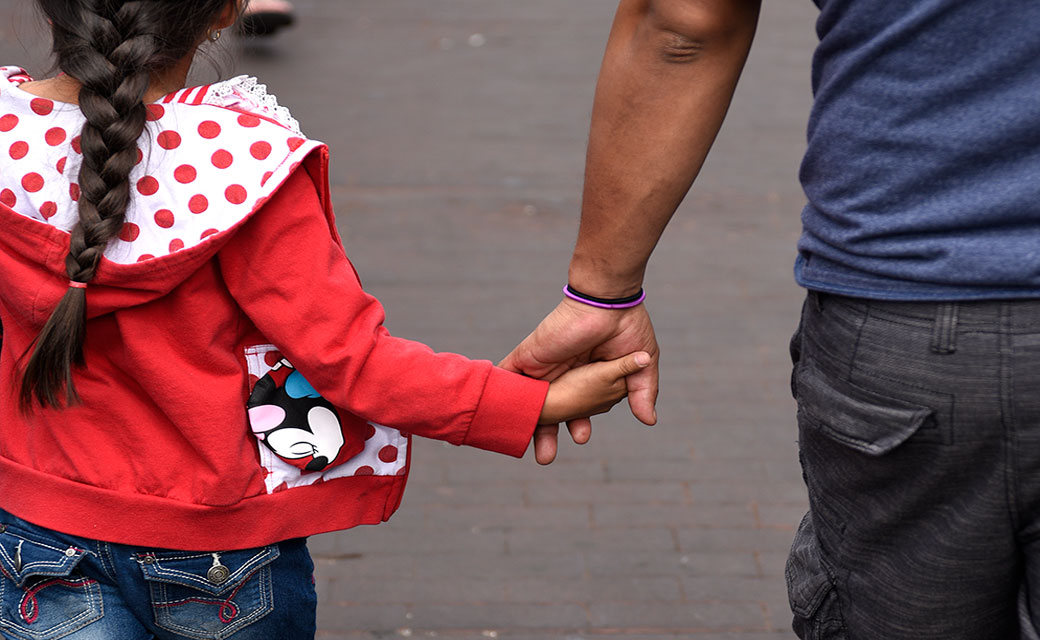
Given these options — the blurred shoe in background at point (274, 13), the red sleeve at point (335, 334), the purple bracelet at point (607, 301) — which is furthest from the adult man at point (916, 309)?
the blurred shoe in background at point (274, 13)

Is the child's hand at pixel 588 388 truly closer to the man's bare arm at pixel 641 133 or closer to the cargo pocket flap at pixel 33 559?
the man's bare arm at pixel 641 133

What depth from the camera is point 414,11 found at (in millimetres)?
9141

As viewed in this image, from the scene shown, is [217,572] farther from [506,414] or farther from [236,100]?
[236,100]

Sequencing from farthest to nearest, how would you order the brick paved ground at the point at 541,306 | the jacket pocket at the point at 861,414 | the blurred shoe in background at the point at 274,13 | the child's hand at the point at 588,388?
the blurred shoe in background at the point at 274,13, the brick paved ground at the point at 541,306, the child's hand at the point at 588,388, the jacket pocket at the point at 861,414

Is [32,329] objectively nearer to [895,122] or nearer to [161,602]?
[161,602]

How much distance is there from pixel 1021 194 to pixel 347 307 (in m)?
0.89

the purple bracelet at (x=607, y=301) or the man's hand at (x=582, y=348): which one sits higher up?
the purple bracelet at (x=607, y=301)

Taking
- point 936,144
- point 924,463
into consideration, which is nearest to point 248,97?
point 936,144

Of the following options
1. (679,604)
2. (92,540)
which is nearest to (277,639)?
(92,540)

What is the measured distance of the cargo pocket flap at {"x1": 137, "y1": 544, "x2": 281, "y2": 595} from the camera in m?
1.92

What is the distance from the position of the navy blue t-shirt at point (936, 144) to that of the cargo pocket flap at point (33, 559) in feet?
3.81

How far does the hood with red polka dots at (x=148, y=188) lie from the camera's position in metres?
1.76

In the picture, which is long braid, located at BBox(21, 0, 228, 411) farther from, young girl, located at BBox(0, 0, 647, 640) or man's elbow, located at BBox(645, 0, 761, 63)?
man's elbow, located at BBox(645, 0, 761, 63)

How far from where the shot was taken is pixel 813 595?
1863 mm
